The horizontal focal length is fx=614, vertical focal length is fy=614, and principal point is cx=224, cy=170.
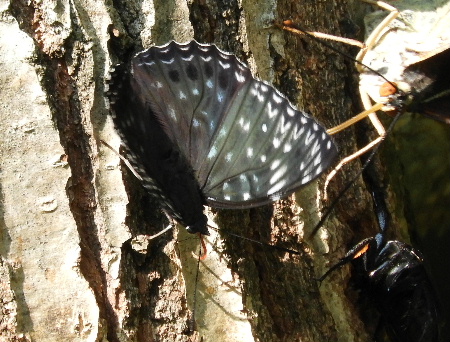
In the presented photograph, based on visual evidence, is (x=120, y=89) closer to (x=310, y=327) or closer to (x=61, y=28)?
(x=61, y=28)

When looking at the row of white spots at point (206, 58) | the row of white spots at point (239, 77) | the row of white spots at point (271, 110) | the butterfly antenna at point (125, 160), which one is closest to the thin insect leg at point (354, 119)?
the row of white spots at point (271, 110)

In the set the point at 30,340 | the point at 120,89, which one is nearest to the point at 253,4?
the point at 120,89

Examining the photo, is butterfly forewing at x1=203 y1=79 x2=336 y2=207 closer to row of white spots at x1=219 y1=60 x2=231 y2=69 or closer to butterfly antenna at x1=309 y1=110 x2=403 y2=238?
row of white spots at x1=219 y1=60 x2=231 y2=69

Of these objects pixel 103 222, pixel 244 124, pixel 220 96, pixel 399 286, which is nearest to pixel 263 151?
pixel 244 124

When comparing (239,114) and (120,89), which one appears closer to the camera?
(120,89)

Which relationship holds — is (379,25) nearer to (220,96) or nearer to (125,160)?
(220,96)

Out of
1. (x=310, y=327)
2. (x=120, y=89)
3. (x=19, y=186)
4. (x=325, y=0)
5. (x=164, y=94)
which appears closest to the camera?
(x=19, y=186)
